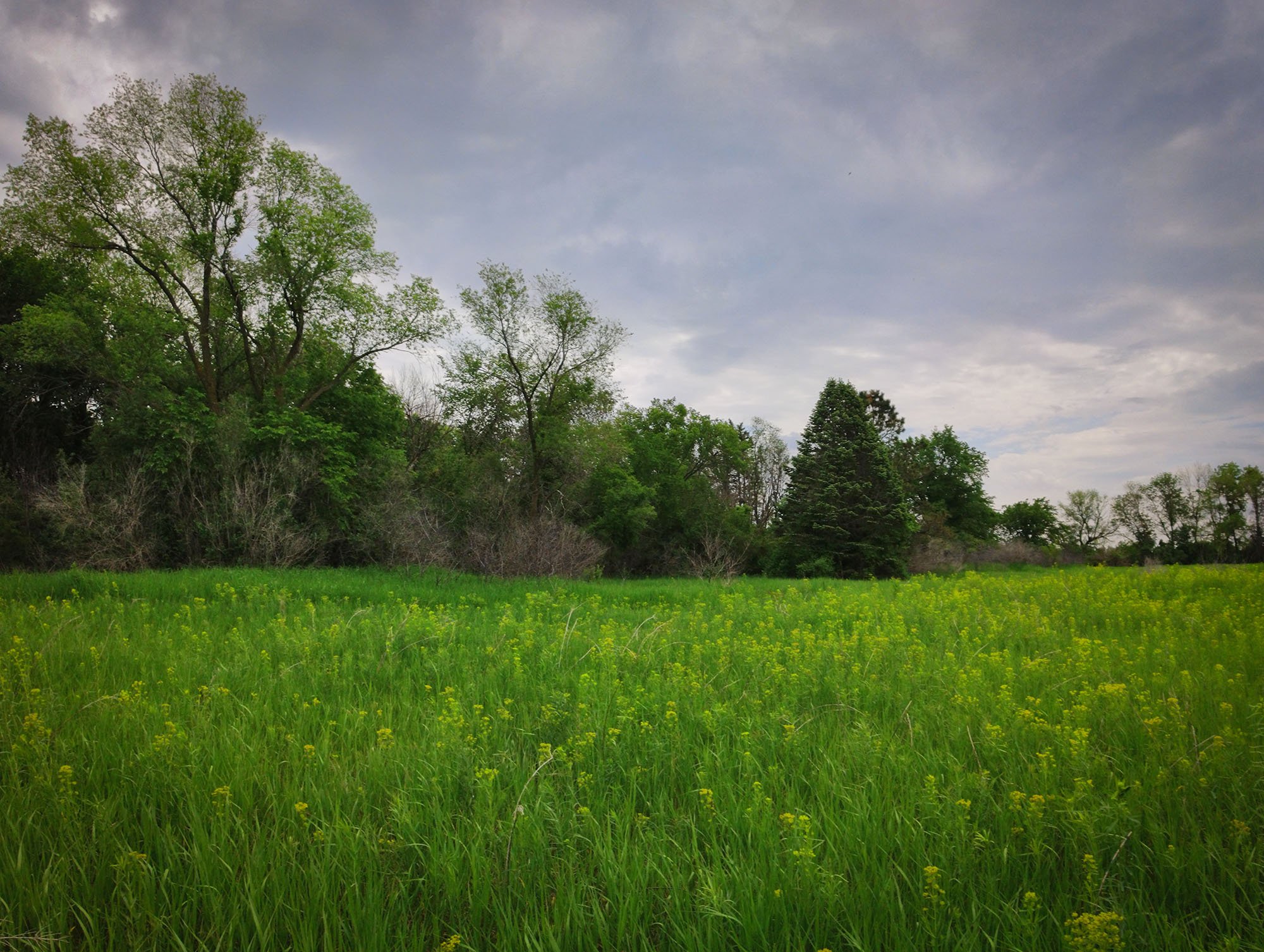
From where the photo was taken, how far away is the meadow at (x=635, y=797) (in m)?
1.98

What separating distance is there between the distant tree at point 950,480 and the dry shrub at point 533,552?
3405 cm

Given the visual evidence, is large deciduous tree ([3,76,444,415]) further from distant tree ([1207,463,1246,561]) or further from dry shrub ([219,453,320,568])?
distant tree ([1207,463,1246,561])

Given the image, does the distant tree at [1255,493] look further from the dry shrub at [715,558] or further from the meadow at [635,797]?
the meadow at [635,797]

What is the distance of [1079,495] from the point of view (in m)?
60.2

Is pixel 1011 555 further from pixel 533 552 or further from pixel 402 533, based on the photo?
pixel 402 533

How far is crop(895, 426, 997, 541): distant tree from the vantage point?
45.9 m

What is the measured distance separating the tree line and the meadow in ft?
47.3

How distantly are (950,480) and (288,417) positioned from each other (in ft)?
159

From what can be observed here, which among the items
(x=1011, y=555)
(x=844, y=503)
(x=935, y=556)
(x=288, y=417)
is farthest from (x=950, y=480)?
(x=288, y=417)

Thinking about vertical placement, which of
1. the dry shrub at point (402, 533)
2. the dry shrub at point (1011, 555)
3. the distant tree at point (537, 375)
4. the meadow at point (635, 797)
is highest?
the distant tree at point (537, 375)

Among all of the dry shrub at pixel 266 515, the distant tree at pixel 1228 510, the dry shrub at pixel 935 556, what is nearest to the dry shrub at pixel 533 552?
the dry shrub at pixel 266 515

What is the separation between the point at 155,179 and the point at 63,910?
91.1 ft

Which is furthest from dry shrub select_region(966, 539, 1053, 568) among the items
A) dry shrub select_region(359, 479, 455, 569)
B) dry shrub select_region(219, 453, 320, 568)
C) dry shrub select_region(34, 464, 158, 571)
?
dry shrub select_region(34, 464, 158, 571)

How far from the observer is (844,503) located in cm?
2792
